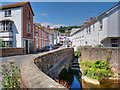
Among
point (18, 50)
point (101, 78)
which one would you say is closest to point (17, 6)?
point (18, 50)

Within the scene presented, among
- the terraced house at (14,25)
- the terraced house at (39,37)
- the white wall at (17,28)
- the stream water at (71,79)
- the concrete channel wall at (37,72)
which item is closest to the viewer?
the concrete channel wall at (37,72)

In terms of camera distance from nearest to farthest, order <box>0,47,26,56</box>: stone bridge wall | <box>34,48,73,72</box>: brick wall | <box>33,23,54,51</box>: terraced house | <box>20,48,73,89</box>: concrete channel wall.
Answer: <box>20,48,73,89</box>: concrete channel wall → <box>34,48,73,72</box>: brick wall → <box>0,47,26,56</box>: stone bridge wall → <box>33,23,54,51</box>: terraced house

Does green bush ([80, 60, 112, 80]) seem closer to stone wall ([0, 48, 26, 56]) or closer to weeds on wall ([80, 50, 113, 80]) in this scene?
weeds on wall ([80, 50, 113, 80])

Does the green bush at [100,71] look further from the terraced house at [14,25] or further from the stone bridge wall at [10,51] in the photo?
the terraced house at [14,25]

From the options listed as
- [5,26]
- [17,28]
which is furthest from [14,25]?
[5,26]

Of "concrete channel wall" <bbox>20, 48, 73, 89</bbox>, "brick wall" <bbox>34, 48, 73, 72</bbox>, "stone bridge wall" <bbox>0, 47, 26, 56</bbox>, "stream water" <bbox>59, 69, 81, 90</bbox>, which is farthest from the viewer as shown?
"stream water" <bbox>59, 69, 81, 90</bbox>

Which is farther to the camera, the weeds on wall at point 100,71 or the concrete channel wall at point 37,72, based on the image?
the weeds on wall at point 100,71

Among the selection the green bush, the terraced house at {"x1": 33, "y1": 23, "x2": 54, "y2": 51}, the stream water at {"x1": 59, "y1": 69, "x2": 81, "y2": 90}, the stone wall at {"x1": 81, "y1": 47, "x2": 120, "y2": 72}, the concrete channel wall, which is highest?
the terraced house at {"x1": 33, "y1": 23, "x2": 54, "y2": 51}

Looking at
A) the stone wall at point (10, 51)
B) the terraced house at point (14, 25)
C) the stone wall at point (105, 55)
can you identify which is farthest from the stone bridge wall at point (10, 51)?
the stone wall at point (105, 55)

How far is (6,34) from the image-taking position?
592 inches

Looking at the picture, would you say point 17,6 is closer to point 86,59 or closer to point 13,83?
point 86,59

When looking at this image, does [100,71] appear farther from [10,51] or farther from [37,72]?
[10,51]

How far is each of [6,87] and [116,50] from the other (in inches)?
541

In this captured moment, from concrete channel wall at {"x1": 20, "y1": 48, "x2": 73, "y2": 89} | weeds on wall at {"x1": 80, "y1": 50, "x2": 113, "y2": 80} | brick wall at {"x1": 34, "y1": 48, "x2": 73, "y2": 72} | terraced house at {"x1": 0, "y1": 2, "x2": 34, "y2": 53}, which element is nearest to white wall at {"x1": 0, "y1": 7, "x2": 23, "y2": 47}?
terraced house at {"x1": 0, "y1": 2, "x2": 34, "y2": 53}
